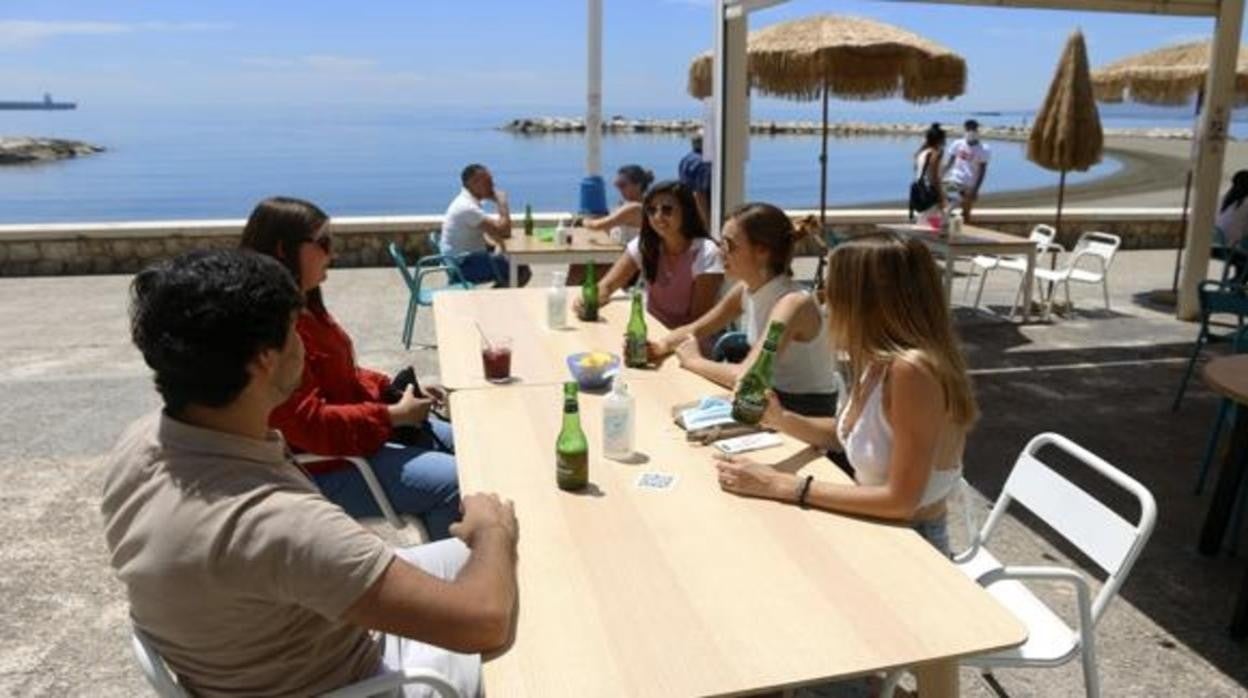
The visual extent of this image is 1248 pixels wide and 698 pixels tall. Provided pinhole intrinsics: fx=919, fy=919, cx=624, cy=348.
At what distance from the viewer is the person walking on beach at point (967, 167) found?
415 inches

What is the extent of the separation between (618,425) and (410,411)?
763mm

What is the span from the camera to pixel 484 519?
1593mm

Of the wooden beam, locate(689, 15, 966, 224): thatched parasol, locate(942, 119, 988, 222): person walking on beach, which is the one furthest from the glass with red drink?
locate(942, 119, 988, 222): person walking on beach

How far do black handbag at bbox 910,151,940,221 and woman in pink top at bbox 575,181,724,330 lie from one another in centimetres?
624

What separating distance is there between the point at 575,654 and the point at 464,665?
413 mm

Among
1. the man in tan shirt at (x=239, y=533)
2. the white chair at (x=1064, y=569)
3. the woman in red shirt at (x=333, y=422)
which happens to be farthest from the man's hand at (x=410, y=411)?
the white chair at (x=1064, y=569)

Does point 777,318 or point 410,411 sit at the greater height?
point 777,318

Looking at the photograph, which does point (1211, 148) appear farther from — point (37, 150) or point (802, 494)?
point (37, 150)

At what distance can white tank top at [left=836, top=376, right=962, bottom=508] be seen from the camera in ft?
6.37

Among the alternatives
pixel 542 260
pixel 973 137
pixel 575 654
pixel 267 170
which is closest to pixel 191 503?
pixel 575 654

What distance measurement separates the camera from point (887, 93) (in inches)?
327

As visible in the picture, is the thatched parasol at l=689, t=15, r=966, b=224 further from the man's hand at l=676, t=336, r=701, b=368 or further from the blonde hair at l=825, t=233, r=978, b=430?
the blonde hair at l=825, t=233, r=978, b=430

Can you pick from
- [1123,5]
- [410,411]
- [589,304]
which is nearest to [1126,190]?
[1123,5]

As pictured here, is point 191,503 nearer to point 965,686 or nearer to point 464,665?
point 464,665
